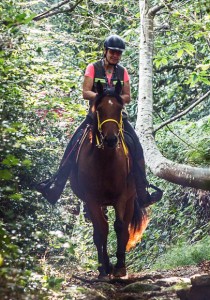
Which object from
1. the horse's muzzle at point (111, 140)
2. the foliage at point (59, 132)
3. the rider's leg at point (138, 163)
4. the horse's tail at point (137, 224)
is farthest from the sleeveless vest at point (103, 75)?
the horse's tail at point (137, 224)

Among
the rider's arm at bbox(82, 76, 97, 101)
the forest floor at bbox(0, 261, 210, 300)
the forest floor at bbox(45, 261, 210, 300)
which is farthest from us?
the rider's arm at bbox(82, 76, 97, 101)

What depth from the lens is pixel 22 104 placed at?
8562 millimetres

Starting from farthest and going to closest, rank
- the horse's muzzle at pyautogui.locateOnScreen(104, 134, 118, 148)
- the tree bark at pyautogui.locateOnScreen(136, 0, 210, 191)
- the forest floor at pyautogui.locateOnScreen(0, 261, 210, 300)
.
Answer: the tree bark at pyautogui.locateOnScreen(136, 0, 210, 191)
the horse's muzzle at pyautogui.locateOnScreen(104, 134, 118, 148)
the forest floor at pyautogui.locateOnScreen(0, 261, 210, 300)

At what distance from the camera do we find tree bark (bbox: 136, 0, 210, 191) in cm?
845

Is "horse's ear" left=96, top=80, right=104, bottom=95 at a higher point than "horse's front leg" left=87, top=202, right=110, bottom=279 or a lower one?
higher

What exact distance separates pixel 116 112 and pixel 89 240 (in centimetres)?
678

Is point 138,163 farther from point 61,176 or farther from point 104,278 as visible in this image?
point 104,278

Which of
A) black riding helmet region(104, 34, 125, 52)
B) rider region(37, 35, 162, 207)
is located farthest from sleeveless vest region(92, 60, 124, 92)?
black riding helmet region(104, 34, 125, 52)

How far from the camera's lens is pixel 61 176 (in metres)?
→ 8.76

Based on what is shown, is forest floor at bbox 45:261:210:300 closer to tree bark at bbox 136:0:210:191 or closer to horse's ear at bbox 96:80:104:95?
tree bark at bbox 136:0:210:191

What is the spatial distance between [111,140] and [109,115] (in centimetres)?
37

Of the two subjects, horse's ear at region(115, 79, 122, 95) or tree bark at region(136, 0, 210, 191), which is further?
tree bark at region(136, 0, 210, 191)

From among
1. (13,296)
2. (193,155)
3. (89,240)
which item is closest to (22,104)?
(193,155)

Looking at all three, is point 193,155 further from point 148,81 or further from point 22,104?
point 22,104
